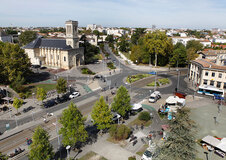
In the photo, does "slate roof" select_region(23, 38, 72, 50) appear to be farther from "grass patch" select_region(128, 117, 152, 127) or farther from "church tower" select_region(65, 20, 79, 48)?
"grass patch" select_region(128, 117, 152, 127)

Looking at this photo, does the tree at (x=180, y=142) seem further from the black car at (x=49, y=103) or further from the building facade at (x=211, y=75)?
the building facade at (x=211, y=75)

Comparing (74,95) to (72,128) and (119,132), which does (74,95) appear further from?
(72,128)

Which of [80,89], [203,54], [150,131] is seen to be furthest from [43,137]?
[203,54]

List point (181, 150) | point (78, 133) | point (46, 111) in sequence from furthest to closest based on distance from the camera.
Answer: point (46, 111), point (78, 133), point (181, 150)

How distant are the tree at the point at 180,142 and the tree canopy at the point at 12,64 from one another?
4614 centimetres

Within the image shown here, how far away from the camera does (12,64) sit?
51.1 m

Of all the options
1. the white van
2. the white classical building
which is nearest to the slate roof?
the white classical building

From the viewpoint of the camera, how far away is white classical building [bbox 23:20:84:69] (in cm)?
7362

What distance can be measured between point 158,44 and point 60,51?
139 feet

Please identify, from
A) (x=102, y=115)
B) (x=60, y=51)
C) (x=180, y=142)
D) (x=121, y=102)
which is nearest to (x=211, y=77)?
(x=121, y=102)

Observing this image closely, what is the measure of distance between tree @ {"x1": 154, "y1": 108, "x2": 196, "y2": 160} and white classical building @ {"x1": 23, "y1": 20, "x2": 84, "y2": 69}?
60876mm

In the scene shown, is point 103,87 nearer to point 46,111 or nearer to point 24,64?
point 46,111

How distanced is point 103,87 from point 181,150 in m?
39.0

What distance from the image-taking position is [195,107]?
41.5 metres
